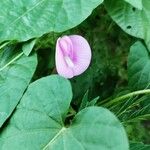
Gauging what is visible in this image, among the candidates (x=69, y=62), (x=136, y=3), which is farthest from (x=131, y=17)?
(x=69, y=62)

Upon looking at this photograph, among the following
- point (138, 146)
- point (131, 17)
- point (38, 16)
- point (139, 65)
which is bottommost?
point (138, 146)

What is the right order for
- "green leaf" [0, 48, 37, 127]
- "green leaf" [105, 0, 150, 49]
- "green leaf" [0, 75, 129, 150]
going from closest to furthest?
"green leaf" [0, 75, 129, 150]
"green leaf" [0, 48, 37, 127]
"green leaf" [105, 0, 150, 49]

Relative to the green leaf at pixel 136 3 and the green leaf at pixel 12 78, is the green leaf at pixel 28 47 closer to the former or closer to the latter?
the green leaf at pixel 12 78

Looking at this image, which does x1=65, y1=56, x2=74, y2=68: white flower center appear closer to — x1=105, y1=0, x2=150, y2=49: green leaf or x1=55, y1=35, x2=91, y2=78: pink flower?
x1=55, y1=35, x2=91, y2=78: pink flower

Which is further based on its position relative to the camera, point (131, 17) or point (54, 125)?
point (131, 17)

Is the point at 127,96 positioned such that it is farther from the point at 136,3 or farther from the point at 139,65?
the point at 136,3

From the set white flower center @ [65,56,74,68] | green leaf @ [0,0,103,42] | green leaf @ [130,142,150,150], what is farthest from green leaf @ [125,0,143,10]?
green leaf @ [130,142,150,150]

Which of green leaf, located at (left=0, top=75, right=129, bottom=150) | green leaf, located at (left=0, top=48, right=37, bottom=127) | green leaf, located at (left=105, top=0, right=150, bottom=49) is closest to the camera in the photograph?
green leaf, located at (left=0, top=75, right=129, bottom=150)
